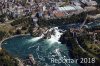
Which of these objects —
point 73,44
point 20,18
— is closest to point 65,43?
point 73,44

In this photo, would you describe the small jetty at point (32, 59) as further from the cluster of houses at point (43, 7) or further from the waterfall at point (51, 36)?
the cluster of houses at point (43, 7)

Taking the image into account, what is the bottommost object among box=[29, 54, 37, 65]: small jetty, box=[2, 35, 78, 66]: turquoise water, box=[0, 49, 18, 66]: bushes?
box=[2, 35, 78, 66]: turquoise water

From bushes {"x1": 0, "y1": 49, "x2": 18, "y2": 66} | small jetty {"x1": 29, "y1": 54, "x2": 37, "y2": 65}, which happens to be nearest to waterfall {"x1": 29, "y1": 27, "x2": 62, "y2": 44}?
small jetty {"x1": 29, "y1": 54, "x2": 37, "y2": 65}

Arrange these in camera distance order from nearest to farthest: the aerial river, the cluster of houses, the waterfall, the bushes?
the bushes → the aerial river → the waterfall → the cluster of houses

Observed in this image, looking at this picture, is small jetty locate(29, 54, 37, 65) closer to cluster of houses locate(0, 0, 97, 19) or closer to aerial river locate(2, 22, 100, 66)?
aerial river locate(2, 22, 100, 66)

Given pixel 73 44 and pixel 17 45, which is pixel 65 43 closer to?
pixel 73 44

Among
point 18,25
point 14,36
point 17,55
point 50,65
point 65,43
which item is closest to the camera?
point 50,65

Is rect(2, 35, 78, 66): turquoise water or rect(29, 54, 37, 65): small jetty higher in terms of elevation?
rect(29, 54, 37, 65): small jetty

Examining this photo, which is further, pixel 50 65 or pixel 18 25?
pixel 18 25
